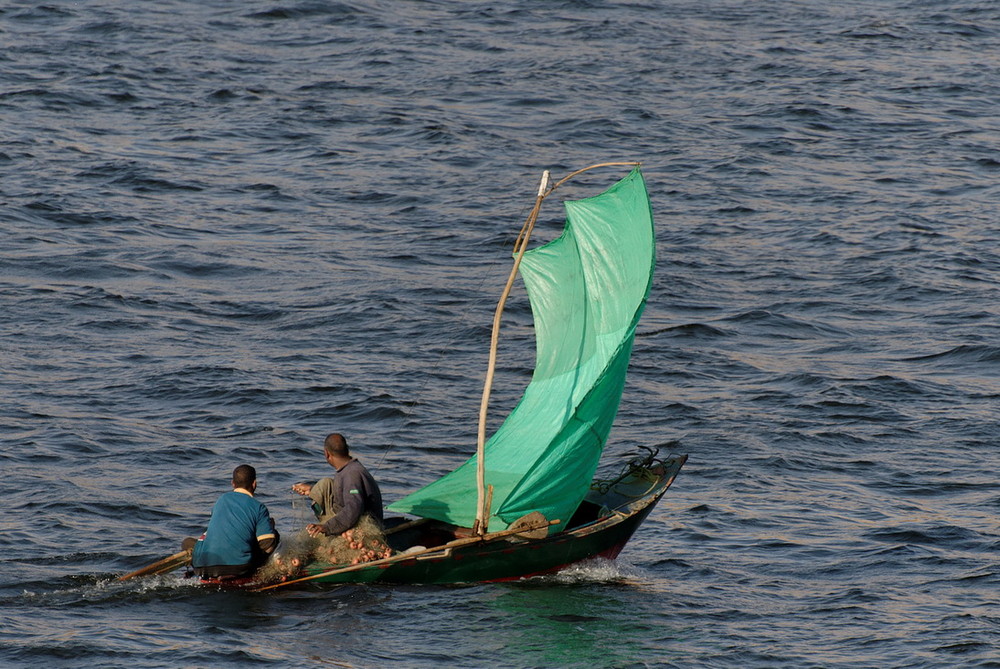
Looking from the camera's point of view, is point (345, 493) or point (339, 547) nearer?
point (345, 493)

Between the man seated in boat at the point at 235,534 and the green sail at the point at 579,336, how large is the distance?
236 cm

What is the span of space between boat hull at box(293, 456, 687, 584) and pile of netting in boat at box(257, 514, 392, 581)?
0.12 meters

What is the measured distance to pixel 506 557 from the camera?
54.5 feet

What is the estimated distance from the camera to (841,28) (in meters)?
48.2

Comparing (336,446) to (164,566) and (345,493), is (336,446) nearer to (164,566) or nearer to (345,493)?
(345,493)

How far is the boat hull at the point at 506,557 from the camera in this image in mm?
16156

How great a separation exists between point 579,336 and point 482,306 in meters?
10.7

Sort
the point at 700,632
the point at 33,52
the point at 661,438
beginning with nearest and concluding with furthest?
the point at 700,632 < the point at 661,438 < the point at 33,52

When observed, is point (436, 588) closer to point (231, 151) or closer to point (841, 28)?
point (231, 151)

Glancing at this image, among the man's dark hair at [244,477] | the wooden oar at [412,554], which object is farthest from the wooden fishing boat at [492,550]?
the man's dark hair at [244,477]

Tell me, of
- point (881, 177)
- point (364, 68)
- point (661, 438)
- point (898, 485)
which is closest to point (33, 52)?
point (364, 68)

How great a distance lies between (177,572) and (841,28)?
3757 centimetres

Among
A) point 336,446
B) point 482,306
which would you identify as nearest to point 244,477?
point 336,446

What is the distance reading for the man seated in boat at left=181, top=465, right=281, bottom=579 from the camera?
1556 centimetres
